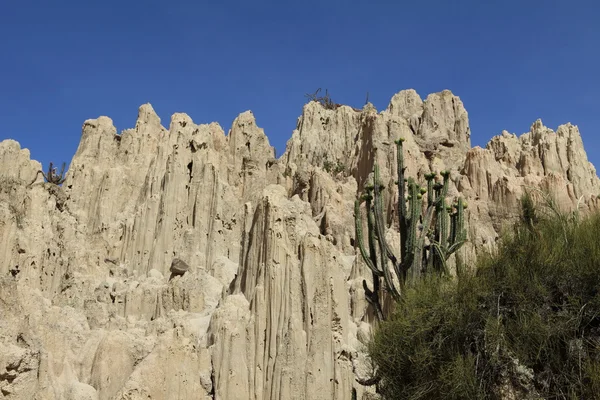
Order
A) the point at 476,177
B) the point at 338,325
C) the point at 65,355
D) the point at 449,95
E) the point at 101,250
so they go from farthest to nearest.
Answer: the point at 449,95, the point at 476,177, the point at 101,250, the point at 338,325, the point at 65,355

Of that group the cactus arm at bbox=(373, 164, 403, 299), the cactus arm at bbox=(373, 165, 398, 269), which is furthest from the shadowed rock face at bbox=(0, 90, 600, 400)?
the cactus arm at bbox=(373, 165, 398, 269)

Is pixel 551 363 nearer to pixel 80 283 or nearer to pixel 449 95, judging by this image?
pixel 80 283

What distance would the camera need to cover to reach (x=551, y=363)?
837 cm

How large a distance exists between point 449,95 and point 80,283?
44.1 metres

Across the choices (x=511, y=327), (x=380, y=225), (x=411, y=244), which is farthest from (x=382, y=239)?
(x=511, y=327)

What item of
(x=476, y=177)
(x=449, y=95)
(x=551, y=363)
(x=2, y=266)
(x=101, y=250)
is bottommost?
(x=551, y=363)

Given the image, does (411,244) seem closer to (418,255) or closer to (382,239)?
(418,255)

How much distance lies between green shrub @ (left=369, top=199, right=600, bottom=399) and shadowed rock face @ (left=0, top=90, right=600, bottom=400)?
1.29 m

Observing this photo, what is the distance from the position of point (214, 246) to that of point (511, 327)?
1095 inches

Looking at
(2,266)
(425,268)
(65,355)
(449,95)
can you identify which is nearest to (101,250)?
(2,266)

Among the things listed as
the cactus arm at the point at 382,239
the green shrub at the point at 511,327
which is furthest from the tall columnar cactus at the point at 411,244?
the green shrub at the point at 511,327

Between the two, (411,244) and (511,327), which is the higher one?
(411,244)

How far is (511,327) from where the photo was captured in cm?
880

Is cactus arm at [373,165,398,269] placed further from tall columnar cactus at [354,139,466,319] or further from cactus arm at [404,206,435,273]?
cactus arm at [404,206,435,273]
